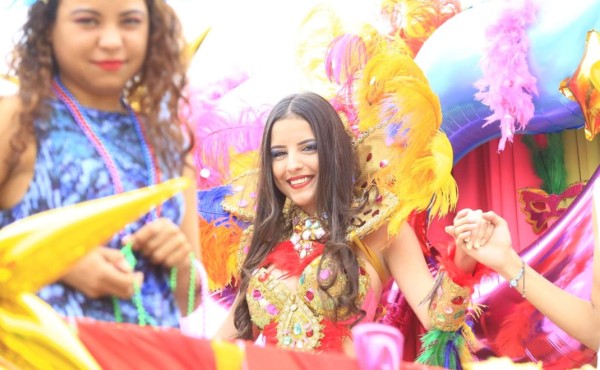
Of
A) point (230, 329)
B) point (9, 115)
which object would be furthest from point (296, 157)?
point (9, 115)

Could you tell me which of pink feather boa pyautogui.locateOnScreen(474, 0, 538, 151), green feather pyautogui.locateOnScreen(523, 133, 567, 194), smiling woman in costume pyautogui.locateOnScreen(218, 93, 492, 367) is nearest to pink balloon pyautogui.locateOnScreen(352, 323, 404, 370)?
smiling woman in costume pyautogui.locateOnScreen(218, 93, 492, 367)

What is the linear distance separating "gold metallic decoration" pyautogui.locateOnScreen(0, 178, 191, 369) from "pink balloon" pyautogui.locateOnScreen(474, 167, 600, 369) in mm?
1228

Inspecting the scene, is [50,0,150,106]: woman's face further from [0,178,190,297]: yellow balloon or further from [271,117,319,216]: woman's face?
[271,117,319,216]: woman's face

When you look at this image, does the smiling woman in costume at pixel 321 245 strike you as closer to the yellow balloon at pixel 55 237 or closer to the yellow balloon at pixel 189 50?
the yellow balloon at pixel 189 50

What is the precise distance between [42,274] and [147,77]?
0.32 m

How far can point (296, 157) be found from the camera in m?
1.86

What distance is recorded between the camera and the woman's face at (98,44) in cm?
122

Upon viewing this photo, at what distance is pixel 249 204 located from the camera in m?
2.02

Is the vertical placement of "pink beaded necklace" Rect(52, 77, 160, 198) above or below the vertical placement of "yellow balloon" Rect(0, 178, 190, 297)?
above

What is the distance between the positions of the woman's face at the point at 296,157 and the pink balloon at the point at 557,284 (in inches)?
23.1

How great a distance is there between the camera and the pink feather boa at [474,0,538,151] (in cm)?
200

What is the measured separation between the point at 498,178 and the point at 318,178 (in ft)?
1.92

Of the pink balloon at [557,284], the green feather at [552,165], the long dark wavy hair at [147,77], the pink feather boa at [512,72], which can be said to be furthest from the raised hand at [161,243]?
the green feather at [552,165]

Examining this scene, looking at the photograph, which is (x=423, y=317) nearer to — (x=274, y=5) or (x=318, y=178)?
(x=318, y=178)
